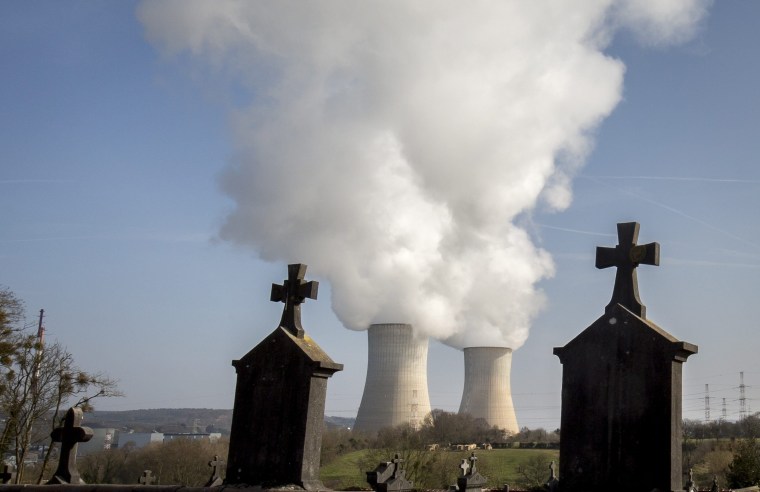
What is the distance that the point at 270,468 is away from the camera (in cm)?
755

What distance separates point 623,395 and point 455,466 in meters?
29.1

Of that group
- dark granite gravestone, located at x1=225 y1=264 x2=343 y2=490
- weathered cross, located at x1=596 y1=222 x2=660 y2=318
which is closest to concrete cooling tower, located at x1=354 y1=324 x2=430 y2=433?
dark granite gravestone, located at x1=225 y1=264 x2=343 y2=490

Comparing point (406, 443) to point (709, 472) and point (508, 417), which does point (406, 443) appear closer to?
point (709, 472)

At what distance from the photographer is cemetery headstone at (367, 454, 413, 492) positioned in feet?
25.9

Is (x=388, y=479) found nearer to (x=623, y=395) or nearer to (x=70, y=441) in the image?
(x=623, y=395)

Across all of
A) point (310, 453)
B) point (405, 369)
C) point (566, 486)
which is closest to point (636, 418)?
point (566, 486)

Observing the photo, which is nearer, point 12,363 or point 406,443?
point 12,363

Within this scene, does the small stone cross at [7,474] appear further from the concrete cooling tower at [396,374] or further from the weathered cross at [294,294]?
the concrete cooling tower at [396,374]

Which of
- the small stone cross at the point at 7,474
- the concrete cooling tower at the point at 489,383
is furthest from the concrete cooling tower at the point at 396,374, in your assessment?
the small stone cross at the point at 7,474

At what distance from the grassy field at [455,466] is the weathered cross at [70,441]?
23.7 m

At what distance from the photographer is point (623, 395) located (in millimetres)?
6254

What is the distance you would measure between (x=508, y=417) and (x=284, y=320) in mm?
46235

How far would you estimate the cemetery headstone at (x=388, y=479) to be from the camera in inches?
311

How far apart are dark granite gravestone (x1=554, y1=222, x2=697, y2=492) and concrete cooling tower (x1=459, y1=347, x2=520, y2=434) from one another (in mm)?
44185
